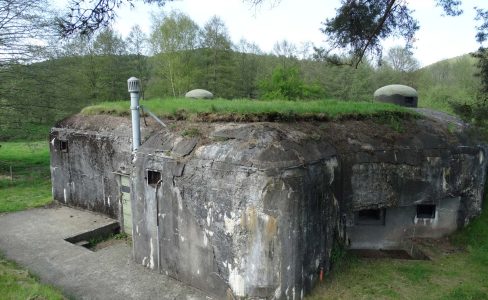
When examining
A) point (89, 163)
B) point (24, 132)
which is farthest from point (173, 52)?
point (89, 163)

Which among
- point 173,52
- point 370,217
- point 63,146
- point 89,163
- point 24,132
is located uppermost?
point 173,52

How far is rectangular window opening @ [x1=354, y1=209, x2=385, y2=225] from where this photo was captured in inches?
307

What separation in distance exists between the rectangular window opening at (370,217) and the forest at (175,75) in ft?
32.0

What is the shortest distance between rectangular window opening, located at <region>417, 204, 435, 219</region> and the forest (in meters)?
9.49

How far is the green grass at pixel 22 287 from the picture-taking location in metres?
5.45

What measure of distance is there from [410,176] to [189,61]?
20.2m

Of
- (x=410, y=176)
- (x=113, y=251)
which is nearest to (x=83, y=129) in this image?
(x=113, y=251)

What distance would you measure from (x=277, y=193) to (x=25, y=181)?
44.0ft

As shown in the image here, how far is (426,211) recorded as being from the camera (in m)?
8.09

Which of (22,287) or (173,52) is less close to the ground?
(173,52)

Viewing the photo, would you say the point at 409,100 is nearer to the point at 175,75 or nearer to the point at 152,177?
the point at 152,177

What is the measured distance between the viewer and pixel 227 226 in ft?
18.0

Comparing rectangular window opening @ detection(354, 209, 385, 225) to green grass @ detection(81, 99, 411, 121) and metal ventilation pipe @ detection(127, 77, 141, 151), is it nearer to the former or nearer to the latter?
green grass @ detection(81, 99, 411, 121)

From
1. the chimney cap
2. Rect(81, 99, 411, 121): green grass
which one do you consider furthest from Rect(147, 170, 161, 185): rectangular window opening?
the chimney cap
